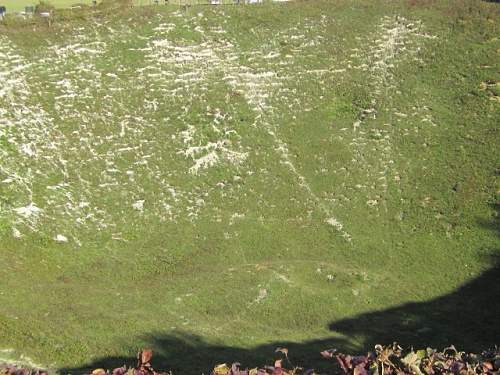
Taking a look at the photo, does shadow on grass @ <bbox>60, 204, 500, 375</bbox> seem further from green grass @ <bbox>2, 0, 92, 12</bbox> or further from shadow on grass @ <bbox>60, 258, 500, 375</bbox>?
green grass @ <bbox>2, 0, 92, 12</bbox>

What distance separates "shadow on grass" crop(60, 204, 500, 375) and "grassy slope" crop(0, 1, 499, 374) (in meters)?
0.83

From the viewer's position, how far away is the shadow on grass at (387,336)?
30.5 meters

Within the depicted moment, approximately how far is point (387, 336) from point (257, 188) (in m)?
17.3

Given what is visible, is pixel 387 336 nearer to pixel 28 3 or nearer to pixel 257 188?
pixel 257 188

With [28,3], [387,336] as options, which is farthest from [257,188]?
[28,3]

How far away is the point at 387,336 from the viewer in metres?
33.3

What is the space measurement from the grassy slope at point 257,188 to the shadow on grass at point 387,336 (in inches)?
32.8

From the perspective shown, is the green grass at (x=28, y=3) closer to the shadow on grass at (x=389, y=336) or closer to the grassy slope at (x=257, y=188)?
the grassy slope at (x=257, y=188)

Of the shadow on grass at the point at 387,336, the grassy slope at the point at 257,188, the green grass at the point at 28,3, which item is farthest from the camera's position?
the green grass at the point at 28,3

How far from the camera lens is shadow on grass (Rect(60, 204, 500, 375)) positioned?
3045 cm

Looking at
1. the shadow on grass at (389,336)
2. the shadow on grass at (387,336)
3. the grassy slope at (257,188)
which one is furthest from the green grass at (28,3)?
the shadow on grass at (389,336)

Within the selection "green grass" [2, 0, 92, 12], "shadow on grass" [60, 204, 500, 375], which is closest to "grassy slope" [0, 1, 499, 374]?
"shadow on grass" [60, 204, 500, 375]

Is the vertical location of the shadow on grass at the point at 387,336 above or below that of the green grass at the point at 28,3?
below

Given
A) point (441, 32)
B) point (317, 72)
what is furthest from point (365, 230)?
point (441, 32)
